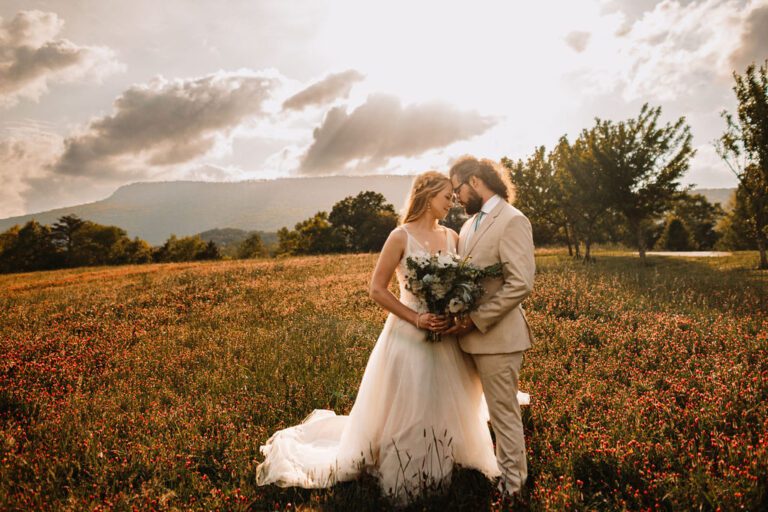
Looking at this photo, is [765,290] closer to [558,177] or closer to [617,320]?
[617,320]

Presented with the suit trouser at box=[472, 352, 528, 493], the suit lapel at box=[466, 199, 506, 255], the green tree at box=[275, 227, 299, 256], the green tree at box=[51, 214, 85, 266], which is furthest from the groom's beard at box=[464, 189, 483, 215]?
the green tree at box=[51, 214, 85, 266]

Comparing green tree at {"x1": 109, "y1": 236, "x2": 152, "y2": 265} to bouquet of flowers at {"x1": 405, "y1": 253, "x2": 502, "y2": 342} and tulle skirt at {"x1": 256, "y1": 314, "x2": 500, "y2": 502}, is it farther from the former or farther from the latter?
bouquet of flowers at {"x1": 405, "y1": 253, "x2": 502, "y2": 342}

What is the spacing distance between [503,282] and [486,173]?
1134 millimetres

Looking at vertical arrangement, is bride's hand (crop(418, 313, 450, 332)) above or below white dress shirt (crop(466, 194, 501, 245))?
below

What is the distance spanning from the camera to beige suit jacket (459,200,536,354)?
3730 mm

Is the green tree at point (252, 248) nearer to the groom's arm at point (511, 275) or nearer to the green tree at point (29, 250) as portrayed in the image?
the green tree at point (29, 250)

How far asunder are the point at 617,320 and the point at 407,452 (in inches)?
286

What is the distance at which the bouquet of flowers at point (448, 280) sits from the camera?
3.67 meters

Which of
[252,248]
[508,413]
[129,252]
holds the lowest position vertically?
[508,413]

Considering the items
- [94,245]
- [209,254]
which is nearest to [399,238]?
[209,254]

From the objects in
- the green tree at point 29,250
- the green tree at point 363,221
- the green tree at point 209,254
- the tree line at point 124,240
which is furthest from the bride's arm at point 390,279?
the green tree at point 29,250

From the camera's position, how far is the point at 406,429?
4.19 m

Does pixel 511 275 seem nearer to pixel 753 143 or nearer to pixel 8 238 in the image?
pixel 753 143

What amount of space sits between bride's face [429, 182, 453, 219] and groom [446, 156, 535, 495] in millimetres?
279
